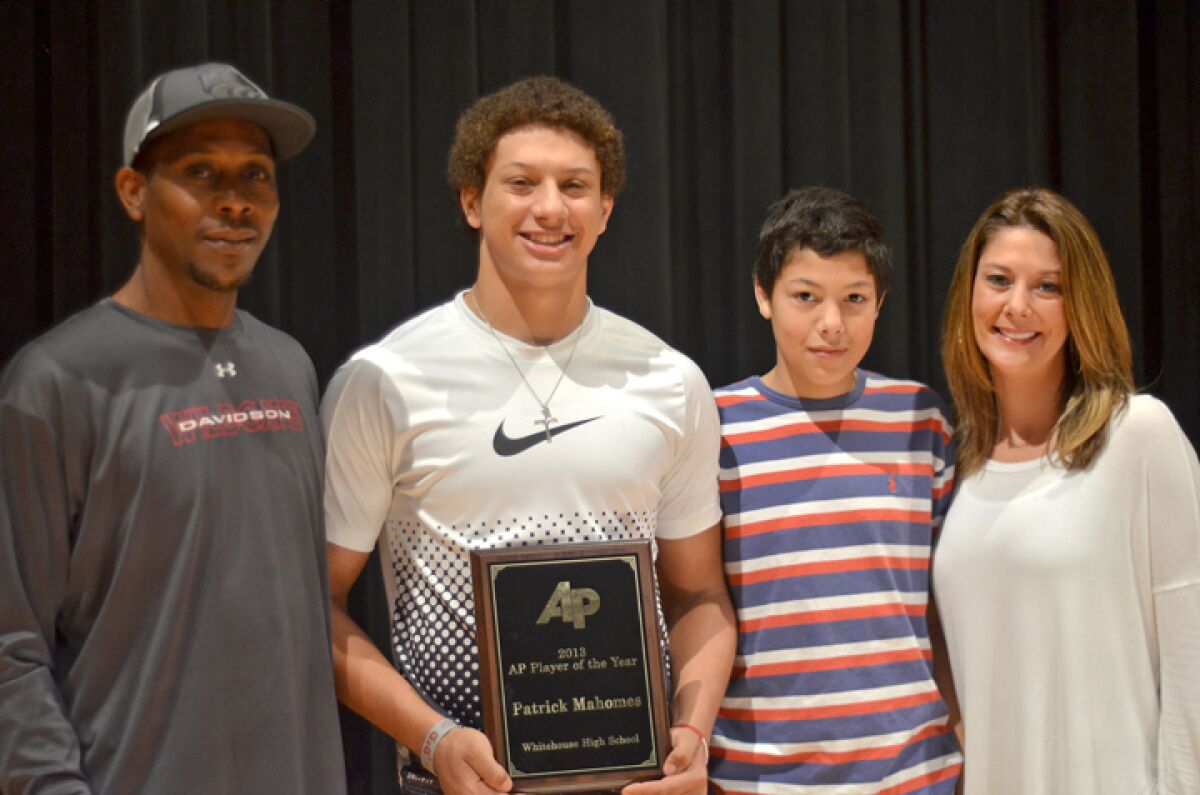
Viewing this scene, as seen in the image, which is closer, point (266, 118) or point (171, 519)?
point (171, 519)

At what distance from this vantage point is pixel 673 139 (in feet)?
11.7

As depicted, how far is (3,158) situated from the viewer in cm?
316

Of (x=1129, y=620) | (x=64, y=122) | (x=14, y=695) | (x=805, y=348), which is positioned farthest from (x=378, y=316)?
→ (x=1129, y=620)

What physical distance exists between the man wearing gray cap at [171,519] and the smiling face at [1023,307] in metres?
1.53

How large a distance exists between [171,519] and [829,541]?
1.35m

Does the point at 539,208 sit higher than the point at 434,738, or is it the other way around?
the point at 539,208

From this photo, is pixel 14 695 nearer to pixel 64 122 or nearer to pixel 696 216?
pixel 64 122

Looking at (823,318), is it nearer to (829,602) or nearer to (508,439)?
(829,602)

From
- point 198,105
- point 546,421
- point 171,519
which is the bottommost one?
point 171,519

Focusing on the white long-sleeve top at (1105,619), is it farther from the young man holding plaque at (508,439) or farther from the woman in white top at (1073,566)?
the young man holding plaque at (508,439)

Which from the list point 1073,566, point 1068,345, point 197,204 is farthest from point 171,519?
point 1068,345

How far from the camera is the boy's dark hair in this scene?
2.75 metres

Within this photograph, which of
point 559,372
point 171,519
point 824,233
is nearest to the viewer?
point 171,519

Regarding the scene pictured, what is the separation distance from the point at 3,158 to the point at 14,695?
1751 millimetres
